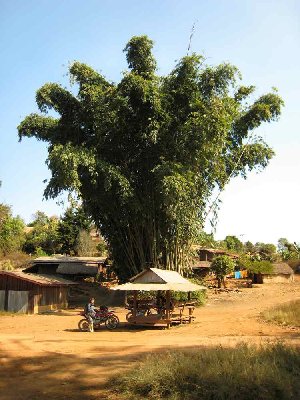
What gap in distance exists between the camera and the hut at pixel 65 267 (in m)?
42.3

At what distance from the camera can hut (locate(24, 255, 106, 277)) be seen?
42322 mm

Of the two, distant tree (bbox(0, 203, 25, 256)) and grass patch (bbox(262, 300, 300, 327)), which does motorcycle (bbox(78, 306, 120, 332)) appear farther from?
distant tree (bbox(0, 203, 25, 256))

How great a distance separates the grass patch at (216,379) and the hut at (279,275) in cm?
4080

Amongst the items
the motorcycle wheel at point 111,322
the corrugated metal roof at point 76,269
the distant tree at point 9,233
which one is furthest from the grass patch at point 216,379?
the distant tree at point 9,233

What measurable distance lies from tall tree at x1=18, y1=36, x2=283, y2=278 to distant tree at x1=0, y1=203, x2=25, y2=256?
1100 inches

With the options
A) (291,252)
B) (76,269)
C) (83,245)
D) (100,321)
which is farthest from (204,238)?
(291,252)

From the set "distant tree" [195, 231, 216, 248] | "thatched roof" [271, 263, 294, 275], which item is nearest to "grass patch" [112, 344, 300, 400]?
"distant tree" [195, 231, 216, 248]

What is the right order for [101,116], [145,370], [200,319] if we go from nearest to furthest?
[145,370], [200,319], [101,116]

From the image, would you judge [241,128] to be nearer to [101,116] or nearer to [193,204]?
[193,204]

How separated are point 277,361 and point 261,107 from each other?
80.4ft

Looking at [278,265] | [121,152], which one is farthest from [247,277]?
[121,152]

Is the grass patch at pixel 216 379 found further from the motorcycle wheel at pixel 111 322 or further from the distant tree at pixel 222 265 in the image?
the distant tree at pixel 222 265

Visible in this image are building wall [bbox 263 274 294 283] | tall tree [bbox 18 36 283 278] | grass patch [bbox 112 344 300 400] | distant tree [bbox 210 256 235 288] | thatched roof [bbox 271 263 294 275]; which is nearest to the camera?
grass patch [bbox 112 344 300 400]

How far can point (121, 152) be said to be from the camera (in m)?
29.7
